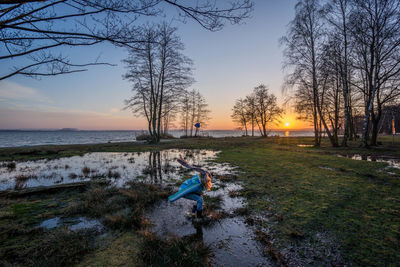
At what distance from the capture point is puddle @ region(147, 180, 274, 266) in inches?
88.7

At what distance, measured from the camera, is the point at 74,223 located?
10.4 feet

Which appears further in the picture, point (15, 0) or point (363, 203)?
point (363, 203)

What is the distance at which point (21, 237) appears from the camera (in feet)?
8.82

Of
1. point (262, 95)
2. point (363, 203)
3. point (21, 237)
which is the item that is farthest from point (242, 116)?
point (21, 237)

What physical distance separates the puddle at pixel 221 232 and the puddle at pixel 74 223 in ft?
3.19

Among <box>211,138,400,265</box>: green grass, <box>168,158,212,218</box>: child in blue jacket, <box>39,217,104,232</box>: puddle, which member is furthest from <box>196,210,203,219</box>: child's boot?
<box>39,217,104,232</box>: puddle

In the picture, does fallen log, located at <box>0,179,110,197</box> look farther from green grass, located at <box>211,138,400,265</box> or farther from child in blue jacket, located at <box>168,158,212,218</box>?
green grass, located at <box>211,138,400,265</box>

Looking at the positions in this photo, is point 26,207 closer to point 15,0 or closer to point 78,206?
point 78,206

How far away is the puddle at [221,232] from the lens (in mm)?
2252

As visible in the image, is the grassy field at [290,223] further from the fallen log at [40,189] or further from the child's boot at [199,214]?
the child's boot at [199,214]

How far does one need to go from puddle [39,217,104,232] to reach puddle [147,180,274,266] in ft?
3.19

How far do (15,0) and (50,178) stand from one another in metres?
6.57

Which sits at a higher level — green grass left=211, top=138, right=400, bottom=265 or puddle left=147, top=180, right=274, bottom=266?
green grass left=211, top=138, right=400, bottom=265

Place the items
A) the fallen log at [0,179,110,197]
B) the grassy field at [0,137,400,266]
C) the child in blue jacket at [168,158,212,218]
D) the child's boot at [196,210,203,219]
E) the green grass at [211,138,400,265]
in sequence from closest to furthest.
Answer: the grassy field at [0,137,400,266]
the green grass at [211,138,400,265]
the child in blue jacket at [168,158,212,218]
the child's boot at [196,210,203,219]
the fallen log at [0,179,110,197]
